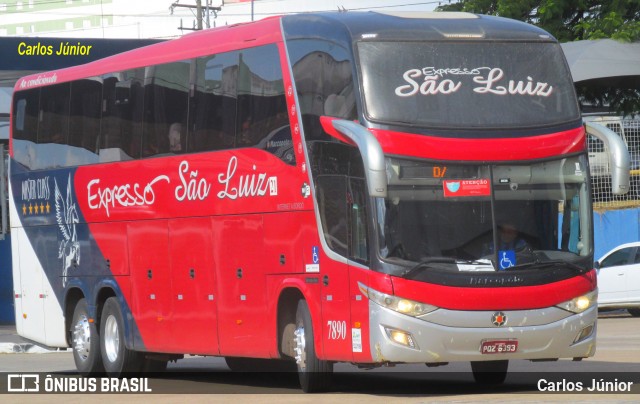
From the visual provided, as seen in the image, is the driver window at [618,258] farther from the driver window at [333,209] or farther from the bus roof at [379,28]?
the driver window at [333,209]

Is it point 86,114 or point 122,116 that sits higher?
point 86,114

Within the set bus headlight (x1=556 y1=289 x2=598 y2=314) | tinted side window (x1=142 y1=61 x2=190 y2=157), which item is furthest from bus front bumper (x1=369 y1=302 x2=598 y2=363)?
tinted side window (x1=142 y1=61 x2=190 y2=157)

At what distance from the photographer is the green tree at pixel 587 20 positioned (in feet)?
118

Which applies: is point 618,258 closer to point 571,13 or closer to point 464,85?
point 571,13

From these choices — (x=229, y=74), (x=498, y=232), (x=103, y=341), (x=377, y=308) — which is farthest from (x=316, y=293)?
(x=103, y=341)

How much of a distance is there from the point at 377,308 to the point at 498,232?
1414 mm

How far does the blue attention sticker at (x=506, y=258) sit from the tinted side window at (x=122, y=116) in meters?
6.22

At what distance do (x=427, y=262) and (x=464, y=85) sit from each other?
6.26 ft

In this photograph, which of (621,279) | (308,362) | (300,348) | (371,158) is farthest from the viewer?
(621,279)

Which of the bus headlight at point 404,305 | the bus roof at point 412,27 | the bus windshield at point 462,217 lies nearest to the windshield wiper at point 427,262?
the bus windshield at point 462,217

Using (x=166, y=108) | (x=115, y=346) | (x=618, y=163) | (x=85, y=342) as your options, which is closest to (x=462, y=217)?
(x=618, y=163)

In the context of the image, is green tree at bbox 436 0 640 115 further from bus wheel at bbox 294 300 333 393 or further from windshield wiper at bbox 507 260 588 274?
bus wheel at bbox 294 300 333 393

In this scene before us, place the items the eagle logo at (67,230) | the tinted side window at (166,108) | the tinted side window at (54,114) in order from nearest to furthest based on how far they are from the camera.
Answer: the tinted side window at (166,108) → the eagle logo at (67,230) → the tinted side window at (54,114)

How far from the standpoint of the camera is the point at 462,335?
13.8 metres
